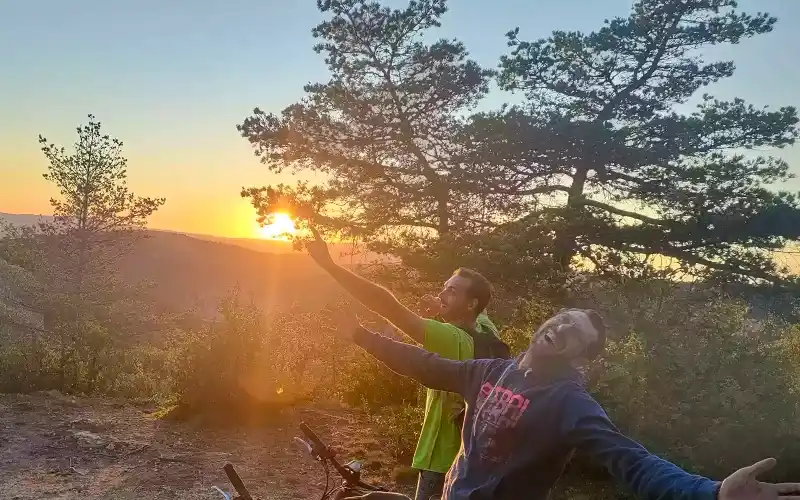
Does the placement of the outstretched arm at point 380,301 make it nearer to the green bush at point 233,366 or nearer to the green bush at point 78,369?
the green bush at point 233,366

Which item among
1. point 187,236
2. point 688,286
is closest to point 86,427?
point 688,286

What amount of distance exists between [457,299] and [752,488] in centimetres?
160

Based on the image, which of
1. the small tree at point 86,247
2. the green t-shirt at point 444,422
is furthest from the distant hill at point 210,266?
the green t-shirt at point 444,422

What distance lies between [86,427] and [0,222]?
15656 millimetres

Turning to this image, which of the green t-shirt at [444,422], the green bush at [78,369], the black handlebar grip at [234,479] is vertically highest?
the green t-shirt at [444,422]

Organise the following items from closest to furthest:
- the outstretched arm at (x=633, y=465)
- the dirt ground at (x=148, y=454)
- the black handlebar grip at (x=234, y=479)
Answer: the outstretched arm at (x=633, y=465)
the black handlebar grip at (x=234, y=479)
the dirt ground at (x=148, y=454)

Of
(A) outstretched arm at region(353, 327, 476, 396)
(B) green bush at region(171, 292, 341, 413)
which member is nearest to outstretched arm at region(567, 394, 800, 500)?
(A) outstretched arm at region(353, 327, 476, 396)

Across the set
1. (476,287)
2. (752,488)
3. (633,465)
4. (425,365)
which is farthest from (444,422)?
(752,488)

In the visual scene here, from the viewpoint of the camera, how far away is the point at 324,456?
8.86 ft

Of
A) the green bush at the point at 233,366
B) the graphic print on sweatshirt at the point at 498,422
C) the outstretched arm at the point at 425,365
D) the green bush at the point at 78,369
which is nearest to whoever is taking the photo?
the graphic print on sweatshirt at the point at 498,422

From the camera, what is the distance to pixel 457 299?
9.13 ft

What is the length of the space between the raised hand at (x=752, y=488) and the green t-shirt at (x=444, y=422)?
57.4 inches

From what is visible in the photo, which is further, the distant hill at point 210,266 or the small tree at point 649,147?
the distant hill at point 210,266

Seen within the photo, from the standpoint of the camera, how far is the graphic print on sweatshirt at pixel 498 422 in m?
1.74
